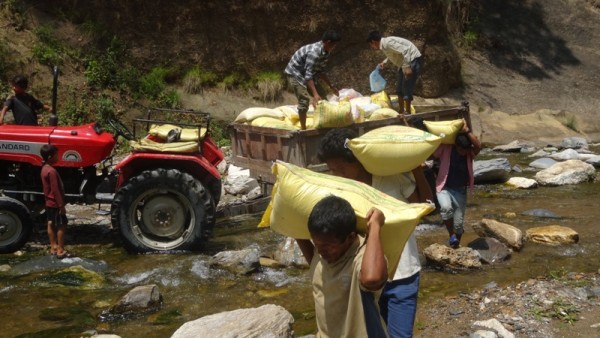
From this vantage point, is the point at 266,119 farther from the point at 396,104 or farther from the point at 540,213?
the point at 540,213

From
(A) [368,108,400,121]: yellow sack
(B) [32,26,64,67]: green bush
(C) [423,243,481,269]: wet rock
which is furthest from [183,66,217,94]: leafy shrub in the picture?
(C) [423,243,481,269]: wet rock

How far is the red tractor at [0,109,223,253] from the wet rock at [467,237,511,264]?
259 centimetres

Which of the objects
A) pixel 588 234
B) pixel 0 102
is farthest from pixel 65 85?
pixel 588 234

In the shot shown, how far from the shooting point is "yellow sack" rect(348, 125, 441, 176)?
137 inches

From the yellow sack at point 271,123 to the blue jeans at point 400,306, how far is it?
503 cm

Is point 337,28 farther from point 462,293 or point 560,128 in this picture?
point 462,293

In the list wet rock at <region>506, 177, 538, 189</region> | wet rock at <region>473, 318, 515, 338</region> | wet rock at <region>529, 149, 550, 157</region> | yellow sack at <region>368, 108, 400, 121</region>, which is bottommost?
wet rock at <region>529, 149, 550, 157</region>

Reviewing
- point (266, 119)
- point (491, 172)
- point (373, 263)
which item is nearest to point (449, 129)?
point (266, 119)

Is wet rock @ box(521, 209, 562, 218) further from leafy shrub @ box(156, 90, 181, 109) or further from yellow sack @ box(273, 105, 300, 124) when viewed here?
leafy shrub @ box(156, 90, 181, 109)

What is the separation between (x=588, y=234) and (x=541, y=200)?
6.35ft

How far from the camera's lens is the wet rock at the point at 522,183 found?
1019 cm

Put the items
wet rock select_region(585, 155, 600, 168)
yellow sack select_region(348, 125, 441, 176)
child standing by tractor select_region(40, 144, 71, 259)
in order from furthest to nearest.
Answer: wet rock select_region(585, 155, 600, 168) < child standing by tractor select_region(40, 144, 71, 259) < yellow sack select_region(348, 125, 441, 176)

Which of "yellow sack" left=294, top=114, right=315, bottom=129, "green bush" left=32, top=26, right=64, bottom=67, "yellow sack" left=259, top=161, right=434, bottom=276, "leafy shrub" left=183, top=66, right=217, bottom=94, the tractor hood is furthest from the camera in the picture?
"leafy shrub" left=183, top=66, right=217, bottom=94

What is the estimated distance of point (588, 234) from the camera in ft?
24.4
